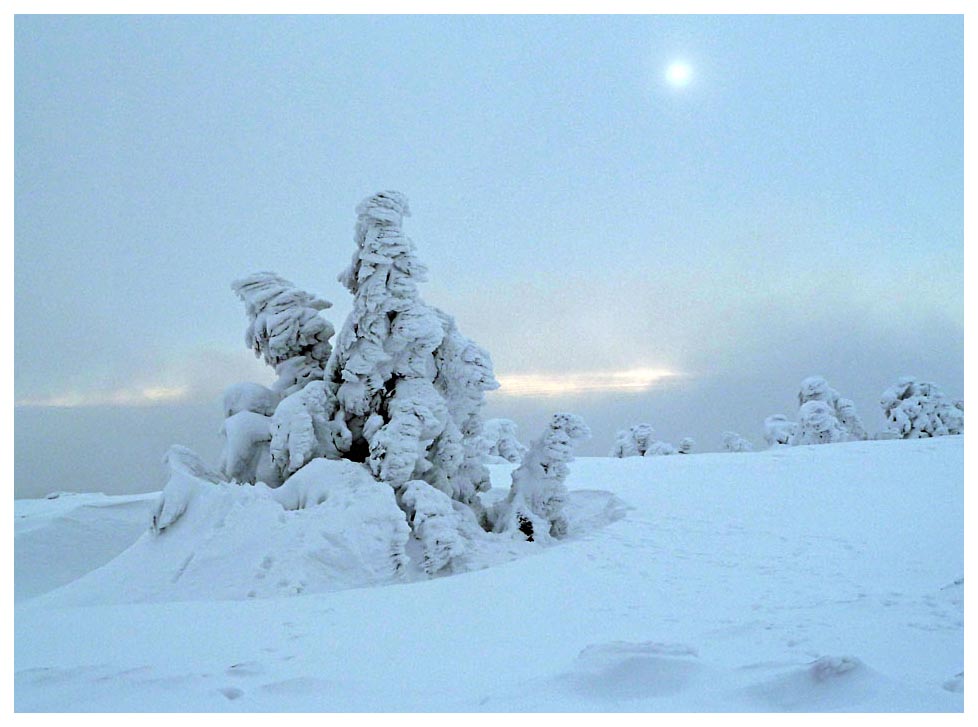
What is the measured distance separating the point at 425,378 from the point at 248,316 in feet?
7.45

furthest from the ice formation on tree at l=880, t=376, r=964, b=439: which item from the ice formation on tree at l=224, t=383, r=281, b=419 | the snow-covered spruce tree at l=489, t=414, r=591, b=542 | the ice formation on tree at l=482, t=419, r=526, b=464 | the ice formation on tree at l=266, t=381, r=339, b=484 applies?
the ice formation on tree at l=224, t=383, r=281, b=419

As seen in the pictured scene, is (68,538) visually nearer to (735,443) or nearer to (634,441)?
(634,441)

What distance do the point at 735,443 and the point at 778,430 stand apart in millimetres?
1220

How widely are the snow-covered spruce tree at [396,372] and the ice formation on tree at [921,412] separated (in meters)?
14.6

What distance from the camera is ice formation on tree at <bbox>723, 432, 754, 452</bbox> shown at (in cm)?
1930

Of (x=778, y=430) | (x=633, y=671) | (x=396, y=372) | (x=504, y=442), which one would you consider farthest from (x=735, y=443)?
(x=633, y=671)

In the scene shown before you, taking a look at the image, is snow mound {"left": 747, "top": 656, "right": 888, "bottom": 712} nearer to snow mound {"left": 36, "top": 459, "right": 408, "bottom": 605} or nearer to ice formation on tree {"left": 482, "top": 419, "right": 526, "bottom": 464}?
snow mound {"left": 36, "top": 459, "right": 408, "bottom": 605}

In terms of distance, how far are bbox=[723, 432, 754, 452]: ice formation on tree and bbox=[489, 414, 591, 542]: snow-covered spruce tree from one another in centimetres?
1427

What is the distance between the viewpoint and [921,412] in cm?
1688

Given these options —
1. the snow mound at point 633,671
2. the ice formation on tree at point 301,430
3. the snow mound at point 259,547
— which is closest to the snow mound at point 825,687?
the snow mound at point 633,671
